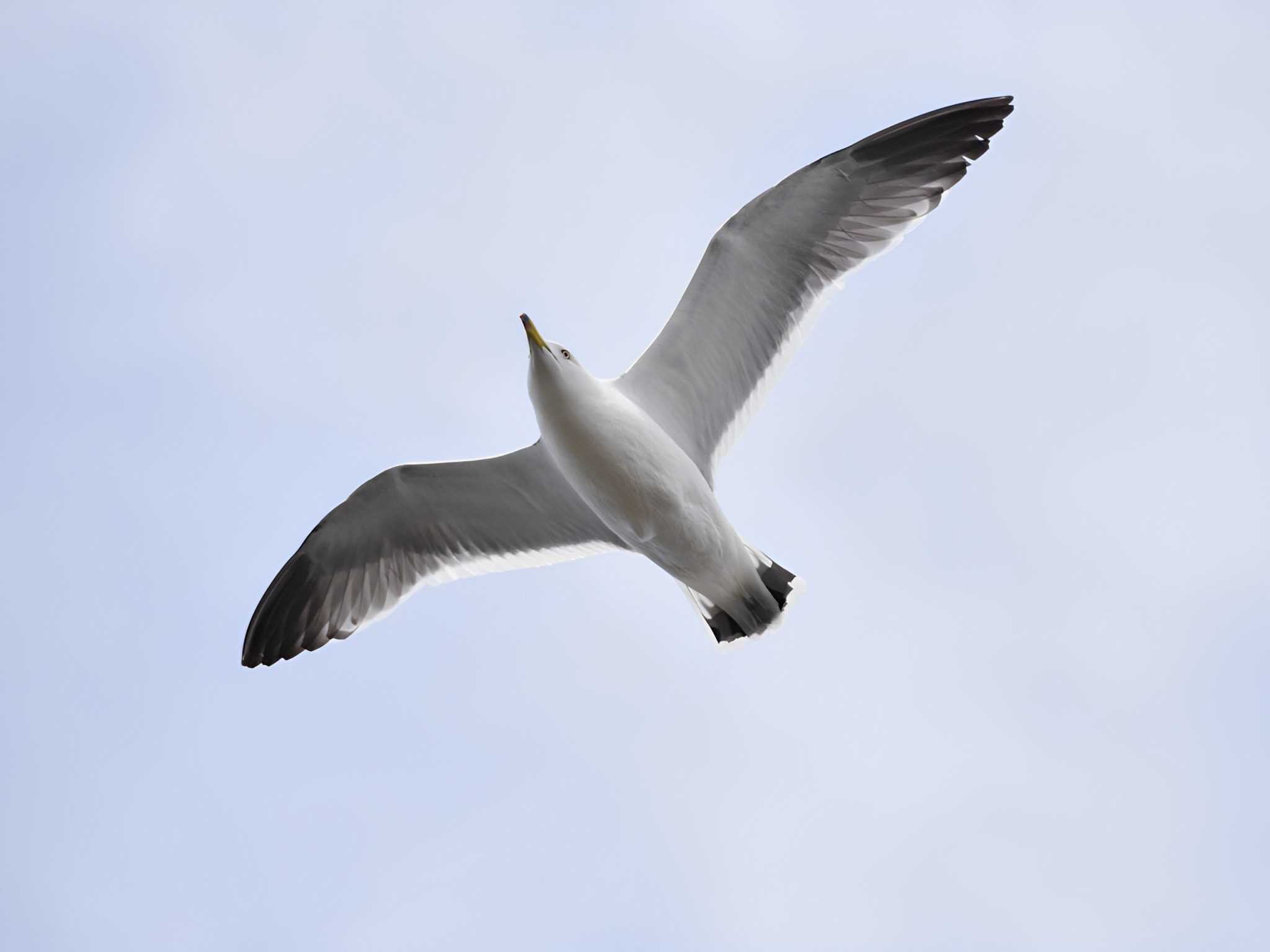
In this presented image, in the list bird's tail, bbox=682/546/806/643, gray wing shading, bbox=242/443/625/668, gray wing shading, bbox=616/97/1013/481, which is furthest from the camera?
gray wing shading, bbox=242/443/625/668

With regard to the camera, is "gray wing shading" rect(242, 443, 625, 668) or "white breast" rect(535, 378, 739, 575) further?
"gray wing shading" rect(242, 443, 625, 668)

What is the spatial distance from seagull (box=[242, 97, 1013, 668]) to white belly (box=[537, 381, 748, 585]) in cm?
1

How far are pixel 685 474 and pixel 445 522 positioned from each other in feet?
6.29

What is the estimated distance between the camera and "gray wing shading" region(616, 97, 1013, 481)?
1034cm

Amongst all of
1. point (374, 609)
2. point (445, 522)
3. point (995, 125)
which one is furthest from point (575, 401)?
point (995, 125)

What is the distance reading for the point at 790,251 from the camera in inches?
411

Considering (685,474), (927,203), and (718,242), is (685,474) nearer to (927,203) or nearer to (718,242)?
(718,242)

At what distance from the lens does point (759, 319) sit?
34.6 feet

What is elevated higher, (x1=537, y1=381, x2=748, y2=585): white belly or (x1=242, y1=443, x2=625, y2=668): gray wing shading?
(x1=242, y1=443, x2=625, y2=668): gray wing shading

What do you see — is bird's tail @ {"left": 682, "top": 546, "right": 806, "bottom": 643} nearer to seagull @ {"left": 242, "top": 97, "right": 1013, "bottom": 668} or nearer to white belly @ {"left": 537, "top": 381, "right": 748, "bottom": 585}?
seagull @ {"left": 242, "top": 97, "right": 1013, "bottom": 668}

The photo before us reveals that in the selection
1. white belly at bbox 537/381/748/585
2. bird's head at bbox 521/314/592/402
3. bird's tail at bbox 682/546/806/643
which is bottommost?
bird's tail at bbox 682/546/806/643

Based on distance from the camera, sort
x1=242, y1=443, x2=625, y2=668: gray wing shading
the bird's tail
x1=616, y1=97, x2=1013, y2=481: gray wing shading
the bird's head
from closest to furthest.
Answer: the bird's head < x1=616, y1=97, x2=1013, y2=481: gray wing shading < the bird's tail < x1=242, y1=443, x2=625, y2=668: gray wing shading

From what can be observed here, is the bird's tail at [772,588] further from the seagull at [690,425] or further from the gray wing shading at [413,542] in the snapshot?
the gray wing shading at [413,542]

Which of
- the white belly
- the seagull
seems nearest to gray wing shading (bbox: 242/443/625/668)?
the seagull
